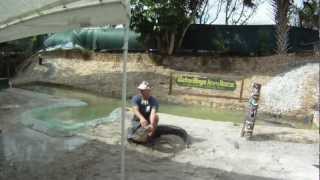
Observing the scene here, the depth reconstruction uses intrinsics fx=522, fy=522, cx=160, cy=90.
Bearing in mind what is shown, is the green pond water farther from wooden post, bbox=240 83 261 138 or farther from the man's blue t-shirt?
the man's blue t-shirt

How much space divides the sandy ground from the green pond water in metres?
1.79

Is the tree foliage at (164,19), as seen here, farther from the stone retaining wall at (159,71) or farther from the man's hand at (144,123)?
the man's hand at (144,123)

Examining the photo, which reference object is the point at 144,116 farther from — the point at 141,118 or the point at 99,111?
the point at 99,111

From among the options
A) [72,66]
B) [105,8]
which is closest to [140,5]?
[72,66]

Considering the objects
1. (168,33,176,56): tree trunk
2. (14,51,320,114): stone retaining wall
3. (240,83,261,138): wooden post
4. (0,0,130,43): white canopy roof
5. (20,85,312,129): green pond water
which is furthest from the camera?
(168,33,176,56): tree trunk

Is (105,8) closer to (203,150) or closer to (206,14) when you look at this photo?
(203,150)

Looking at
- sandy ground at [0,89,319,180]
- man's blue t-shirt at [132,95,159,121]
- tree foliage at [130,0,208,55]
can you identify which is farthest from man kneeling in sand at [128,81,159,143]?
tree foliage at [130,0,208,55]

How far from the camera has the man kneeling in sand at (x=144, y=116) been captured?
8.69m

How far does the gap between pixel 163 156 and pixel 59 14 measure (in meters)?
3.28

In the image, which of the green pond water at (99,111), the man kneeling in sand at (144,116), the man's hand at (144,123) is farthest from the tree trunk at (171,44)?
the man's hand at (144,123)

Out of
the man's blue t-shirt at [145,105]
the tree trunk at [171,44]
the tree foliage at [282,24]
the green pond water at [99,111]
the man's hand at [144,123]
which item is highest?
the tree foliage at [282,24]

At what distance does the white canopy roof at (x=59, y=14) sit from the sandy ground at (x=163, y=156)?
81.9 inches

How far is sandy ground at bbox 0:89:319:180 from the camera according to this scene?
7.20 m

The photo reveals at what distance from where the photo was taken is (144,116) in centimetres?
878
